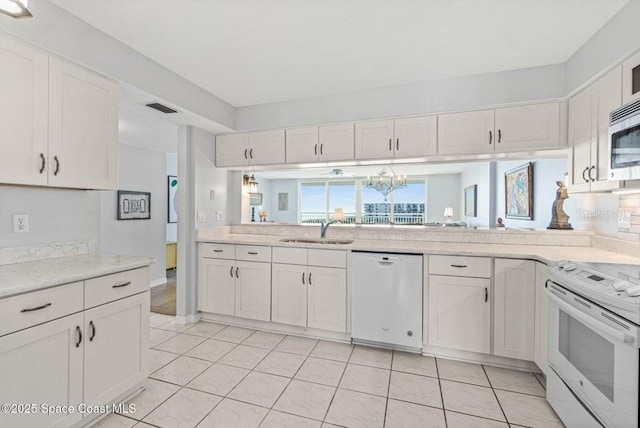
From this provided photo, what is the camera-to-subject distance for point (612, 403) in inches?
49.3

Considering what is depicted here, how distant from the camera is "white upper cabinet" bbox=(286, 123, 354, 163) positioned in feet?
10.1

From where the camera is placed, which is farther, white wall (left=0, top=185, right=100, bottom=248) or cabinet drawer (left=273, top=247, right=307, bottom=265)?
cabinet drawer (left=273, top=247, right=307, bottom=265)

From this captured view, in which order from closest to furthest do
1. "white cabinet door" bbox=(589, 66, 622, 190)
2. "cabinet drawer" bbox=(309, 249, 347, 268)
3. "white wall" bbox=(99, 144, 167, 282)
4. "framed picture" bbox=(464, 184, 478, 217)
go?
"white cabinet door" bbox=(589, 66, 622, 190) → "cabinet drawer" bbox=(309, 249, 347, 268) → "white wall" bbox=(99, 144, 167, 282) → "framed picture" bbox=(464, 184, 478, 217)

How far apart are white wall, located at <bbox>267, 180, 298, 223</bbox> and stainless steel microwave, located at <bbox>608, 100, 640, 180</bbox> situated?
6.33 m

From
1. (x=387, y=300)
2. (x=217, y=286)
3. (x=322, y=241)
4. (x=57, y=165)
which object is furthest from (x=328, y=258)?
(x=57, y=165)

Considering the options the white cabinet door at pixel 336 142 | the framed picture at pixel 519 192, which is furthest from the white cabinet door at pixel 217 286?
the framed picture at pixel 519 192

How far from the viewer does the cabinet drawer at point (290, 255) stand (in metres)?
2.86

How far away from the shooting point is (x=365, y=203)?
6.98 m

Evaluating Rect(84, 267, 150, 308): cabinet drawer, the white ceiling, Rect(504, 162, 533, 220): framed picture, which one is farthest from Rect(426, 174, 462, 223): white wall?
Rect(84, 267, 150, 308): cabinet drawer

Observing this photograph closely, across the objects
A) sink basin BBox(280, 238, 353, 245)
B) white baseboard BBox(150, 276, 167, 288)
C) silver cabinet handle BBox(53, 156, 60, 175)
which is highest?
silver cabinet handle BBox(53, 156, 60, 175)

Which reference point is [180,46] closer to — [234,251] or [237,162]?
[237,162]

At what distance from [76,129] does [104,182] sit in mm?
376

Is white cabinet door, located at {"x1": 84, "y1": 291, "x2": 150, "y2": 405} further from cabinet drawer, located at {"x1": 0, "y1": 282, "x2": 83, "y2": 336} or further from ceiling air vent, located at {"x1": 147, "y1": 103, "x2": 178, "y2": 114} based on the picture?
ceiling air vent, located at {"x1": 147, "y1": 103, "x2": 178, "y2": 114}

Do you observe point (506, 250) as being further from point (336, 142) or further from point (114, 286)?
point (114, 286)
